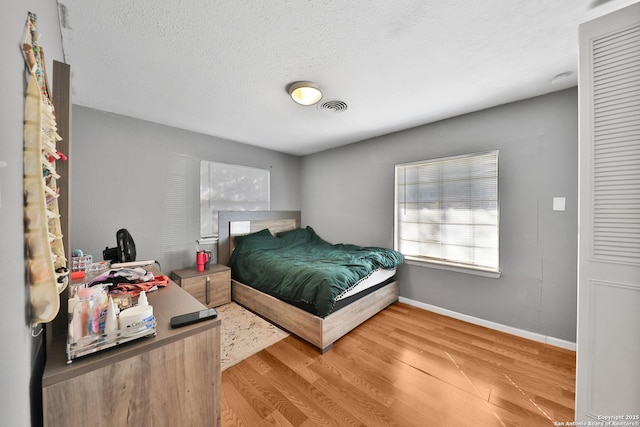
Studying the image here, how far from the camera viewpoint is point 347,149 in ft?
13.2

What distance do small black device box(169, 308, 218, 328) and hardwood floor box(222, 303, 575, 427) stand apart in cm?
85

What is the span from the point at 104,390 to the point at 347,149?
380 centimetres

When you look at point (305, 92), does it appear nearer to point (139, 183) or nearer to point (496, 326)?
point (139, 183)

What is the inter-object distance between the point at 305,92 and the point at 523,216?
249 cm

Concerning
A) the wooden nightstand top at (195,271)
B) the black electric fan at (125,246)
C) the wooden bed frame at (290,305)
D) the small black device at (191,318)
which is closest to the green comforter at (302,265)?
the wooden bed frame at (290,305)

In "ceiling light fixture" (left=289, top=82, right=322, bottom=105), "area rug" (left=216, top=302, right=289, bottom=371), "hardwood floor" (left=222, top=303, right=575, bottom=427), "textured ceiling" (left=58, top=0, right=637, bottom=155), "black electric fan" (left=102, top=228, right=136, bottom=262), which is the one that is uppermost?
"textured ceiling" (left=58, top=0, right=637, bottom=155)

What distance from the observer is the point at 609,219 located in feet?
3.80

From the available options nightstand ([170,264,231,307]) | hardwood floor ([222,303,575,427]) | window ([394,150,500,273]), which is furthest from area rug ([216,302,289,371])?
window ([394,150,500,273])

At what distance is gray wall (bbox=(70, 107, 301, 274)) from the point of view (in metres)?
2.53

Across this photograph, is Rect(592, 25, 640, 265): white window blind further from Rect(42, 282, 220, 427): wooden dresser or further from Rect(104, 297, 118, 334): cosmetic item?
Rect(104, 297, 118, 334): cosmetic item

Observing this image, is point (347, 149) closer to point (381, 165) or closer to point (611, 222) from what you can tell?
point (381, 165)

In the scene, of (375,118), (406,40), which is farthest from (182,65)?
(375,118)

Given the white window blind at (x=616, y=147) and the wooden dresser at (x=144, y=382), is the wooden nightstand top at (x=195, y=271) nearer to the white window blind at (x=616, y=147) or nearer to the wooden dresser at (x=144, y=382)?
the wooden dresser at (x=144, y=382)

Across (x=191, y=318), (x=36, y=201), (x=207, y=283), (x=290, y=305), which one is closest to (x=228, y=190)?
(x=207, y=283)
